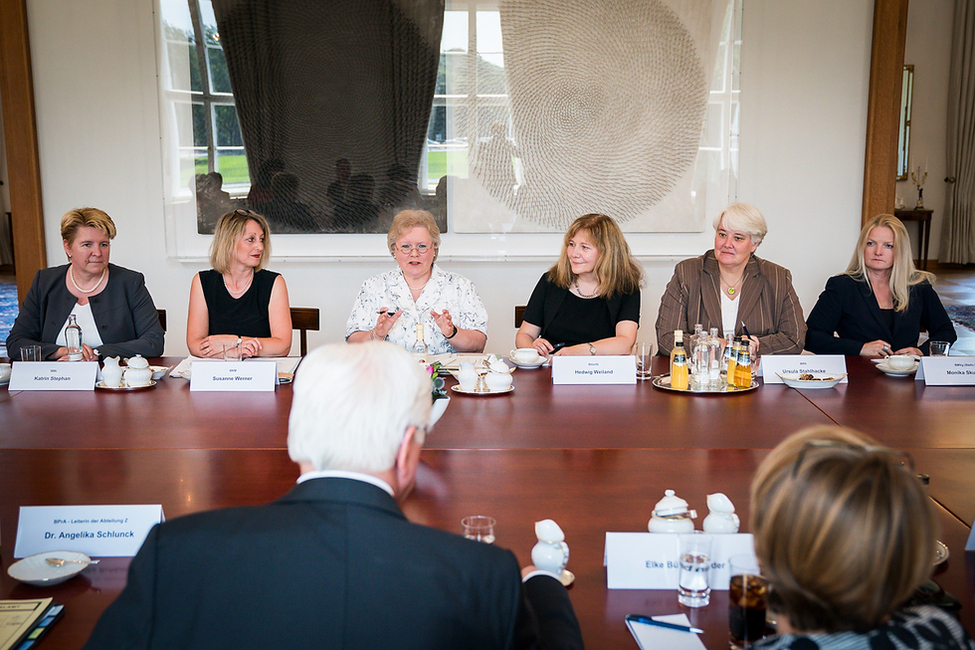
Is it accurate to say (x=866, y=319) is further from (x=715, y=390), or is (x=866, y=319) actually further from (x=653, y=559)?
(x=653, y=559)

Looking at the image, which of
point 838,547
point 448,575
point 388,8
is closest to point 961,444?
point 838,547

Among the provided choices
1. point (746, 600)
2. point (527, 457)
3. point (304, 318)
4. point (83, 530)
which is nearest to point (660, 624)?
point (746, 600)

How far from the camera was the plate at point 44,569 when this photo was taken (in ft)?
4.76

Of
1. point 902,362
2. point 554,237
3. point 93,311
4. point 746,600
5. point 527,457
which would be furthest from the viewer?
point 554,237

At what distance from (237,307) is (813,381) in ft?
8.25

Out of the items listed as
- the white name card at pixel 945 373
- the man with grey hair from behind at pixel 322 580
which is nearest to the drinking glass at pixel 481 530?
the man with grey hair from behind at pixel 322 580

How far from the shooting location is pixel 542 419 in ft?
8.47

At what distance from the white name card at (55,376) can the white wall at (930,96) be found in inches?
413

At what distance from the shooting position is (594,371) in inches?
123

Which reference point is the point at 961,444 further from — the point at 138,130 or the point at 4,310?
the point at 4,310

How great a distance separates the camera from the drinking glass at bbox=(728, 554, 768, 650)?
4.11ft

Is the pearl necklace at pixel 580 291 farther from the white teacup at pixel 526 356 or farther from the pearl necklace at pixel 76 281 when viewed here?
the pearl necklace at pixel 76 281

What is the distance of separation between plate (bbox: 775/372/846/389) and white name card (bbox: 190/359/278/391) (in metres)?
1.88

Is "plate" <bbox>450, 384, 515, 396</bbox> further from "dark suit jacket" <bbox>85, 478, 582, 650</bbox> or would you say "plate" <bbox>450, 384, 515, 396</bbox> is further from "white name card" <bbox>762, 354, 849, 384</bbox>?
"dark suit jacket" <bbox>85, 478, 582, 650</bbox>
